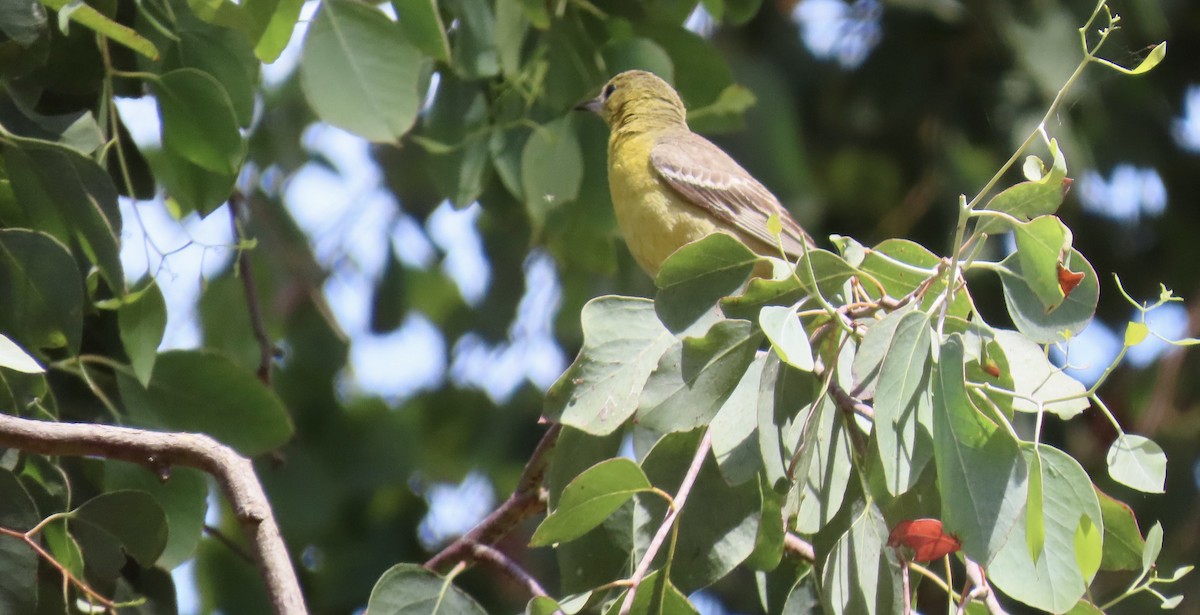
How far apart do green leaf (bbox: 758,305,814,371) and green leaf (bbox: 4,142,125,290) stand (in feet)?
4.68

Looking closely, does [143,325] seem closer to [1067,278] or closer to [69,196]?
[69,196]

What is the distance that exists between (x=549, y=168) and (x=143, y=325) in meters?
1.42

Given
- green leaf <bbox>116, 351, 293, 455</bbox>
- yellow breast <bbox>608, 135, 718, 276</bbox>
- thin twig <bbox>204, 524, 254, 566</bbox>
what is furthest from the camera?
yellow breast <bbox>608, 135, 718, 276</bbox>

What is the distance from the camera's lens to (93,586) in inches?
112

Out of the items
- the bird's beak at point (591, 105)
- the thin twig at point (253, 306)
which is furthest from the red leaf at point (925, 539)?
the thin twig at point (253, 306)

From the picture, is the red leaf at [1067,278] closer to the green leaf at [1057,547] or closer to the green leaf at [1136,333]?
the green leaf at [1136,333]

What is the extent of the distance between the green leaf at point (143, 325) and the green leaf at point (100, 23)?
0.50 meters

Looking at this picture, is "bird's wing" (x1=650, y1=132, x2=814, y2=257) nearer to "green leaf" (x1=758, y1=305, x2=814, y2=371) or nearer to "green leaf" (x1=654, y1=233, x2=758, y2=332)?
"green leaf" (x1=654, y1=233, x2=758, y2=332)

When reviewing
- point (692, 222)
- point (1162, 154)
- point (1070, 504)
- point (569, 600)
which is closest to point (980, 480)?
point (1070, 504)

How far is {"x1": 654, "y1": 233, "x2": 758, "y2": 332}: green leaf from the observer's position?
253 centimetres

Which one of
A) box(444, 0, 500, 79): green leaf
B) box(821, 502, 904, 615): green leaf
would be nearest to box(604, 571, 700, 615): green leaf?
box(821, 502, 904, 615): green leaf

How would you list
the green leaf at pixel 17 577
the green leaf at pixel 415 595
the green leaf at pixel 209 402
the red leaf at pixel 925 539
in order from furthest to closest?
the green leaf at pixel 209 402, the green leaf at pixel 415 595, the green leaf at pixel 17 577, the red leaf at pixel 925 539

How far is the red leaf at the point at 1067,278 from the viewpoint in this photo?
2.31m

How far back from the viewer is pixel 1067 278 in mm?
2318
